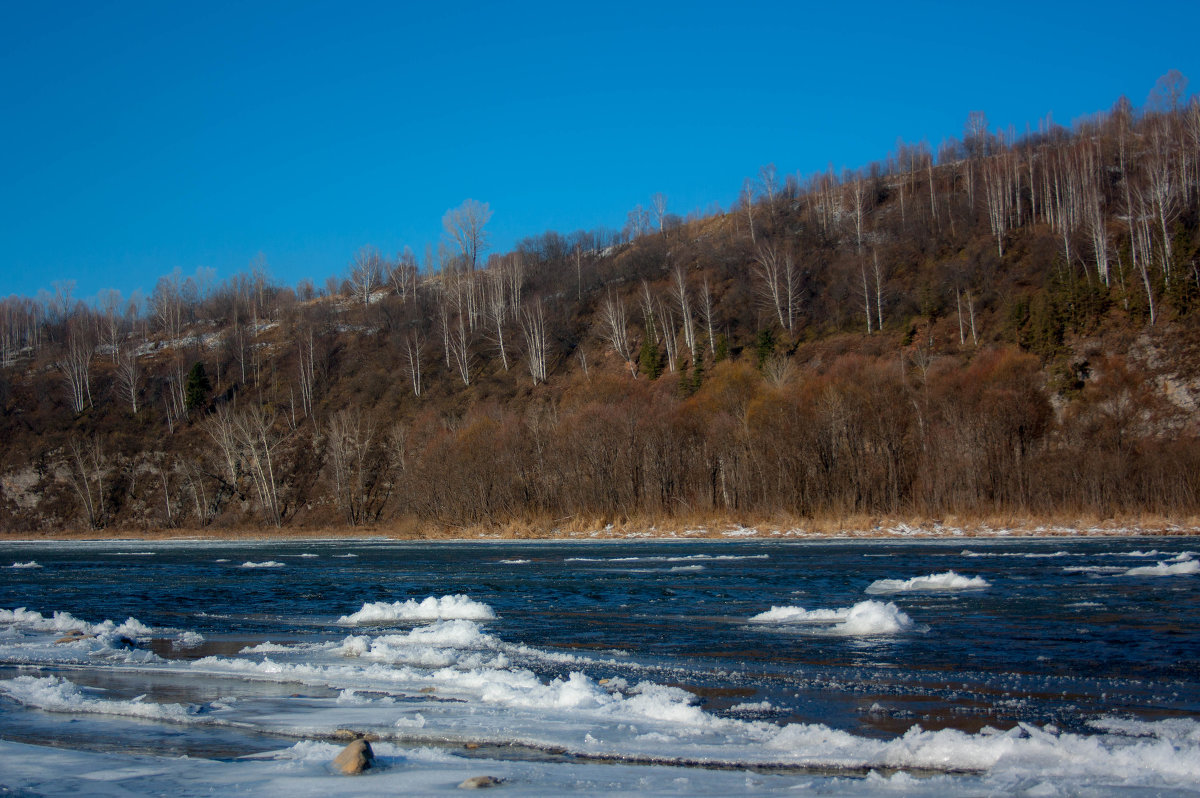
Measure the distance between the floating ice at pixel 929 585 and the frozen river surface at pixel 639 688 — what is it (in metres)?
0.10

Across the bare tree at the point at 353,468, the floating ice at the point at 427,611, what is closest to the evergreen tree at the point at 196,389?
the bare tree at the point at 353,468

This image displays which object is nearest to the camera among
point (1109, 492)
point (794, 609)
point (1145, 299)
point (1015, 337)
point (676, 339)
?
point (794, 609)

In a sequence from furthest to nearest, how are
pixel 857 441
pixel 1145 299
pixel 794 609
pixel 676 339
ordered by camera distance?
pixel 676 339 < pixel 1145 299 < pixel 857 441 < pixel 794 609

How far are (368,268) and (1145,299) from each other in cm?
12247

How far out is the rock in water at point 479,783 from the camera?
23.0 feet

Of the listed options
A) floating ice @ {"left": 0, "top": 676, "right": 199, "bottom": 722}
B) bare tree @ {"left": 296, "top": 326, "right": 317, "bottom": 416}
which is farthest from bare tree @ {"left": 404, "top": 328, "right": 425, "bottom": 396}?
floating ice @ {"left": 0, "top": 676, "right": 199, "bottom": 722}

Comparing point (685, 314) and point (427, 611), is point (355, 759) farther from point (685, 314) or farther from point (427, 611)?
point (685, 314)

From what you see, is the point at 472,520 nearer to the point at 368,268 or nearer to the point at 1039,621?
the point at 1039,621

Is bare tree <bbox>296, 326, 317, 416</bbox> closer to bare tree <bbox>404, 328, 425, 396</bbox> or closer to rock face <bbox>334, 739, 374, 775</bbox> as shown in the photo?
bare tree <bbox>404, 328, 425, 396</bbox>

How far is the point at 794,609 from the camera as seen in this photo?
17531 mm

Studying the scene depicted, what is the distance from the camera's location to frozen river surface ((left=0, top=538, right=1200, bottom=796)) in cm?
748

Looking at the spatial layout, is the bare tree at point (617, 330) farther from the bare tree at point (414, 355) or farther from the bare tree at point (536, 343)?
the bare tree at point (414, 355)

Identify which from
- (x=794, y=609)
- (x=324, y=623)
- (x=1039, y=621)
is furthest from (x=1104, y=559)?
(x=324, y=623)

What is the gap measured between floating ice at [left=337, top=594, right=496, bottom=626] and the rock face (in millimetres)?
11012
